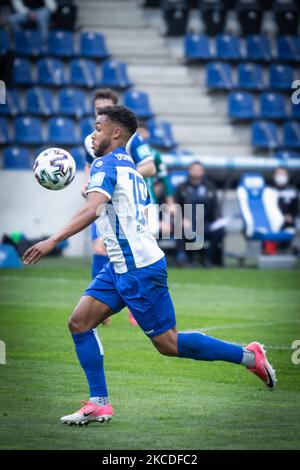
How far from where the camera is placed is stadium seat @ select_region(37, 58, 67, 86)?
74.3ft

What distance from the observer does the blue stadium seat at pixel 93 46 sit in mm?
23516

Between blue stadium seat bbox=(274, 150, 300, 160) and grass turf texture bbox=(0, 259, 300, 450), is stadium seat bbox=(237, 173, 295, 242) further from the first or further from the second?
grass turf texture bbox=(0, 259, 300, 450)

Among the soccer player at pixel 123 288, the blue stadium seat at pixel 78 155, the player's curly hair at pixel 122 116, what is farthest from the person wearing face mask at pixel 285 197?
the soccer player at pixel 123 288

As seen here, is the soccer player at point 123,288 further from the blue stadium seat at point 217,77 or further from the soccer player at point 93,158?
the blue stadium seat at point 217,77

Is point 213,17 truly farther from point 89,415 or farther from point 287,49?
point 89,415

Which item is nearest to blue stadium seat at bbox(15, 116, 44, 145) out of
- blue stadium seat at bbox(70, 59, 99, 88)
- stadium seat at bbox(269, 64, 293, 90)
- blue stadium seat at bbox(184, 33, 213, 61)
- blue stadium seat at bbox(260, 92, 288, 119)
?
blue stadium seat at bbox(70, 59, 99, 88)

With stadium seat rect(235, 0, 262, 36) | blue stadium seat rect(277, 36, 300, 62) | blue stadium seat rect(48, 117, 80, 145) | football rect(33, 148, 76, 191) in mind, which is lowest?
blue stadium seat rect(48, 117, 80, 145)

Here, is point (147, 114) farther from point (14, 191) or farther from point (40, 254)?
point (40, 254)

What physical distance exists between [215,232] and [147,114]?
5.04 metres

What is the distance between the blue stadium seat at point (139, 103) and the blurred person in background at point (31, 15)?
7.73 feet

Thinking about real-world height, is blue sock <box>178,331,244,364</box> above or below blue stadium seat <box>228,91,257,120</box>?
below

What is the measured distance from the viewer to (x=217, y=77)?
949 inches

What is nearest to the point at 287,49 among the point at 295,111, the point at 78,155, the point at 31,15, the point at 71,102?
the point at 295,111

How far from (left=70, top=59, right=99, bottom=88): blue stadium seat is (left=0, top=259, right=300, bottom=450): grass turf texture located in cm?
977
